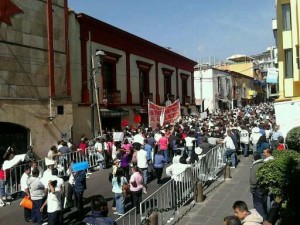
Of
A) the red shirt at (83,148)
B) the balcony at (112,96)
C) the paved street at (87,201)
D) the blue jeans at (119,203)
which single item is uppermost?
the balcony at (112,96)

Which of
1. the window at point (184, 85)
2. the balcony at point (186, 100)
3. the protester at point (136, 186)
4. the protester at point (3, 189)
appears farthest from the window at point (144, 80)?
the protester at point (136, 186)

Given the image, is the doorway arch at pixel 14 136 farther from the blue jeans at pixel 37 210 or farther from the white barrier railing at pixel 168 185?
the blue jeans at pixel 37 210

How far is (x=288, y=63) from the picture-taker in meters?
24.4

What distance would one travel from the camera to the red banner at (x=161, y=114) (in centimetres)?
2254

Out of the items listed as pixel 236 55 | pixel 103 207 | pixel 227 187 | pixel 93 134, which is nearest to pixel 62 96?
pixel 93 134

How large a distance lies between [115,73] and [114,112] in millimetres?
2846

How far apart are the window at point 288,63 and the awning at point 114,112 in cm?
1020

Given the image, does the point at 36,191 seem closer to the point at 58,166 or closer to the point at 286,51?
the point at 58,166

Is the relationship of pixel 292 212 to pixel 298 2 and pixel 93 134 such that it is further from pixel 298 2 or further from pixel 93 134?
pixel 298 2

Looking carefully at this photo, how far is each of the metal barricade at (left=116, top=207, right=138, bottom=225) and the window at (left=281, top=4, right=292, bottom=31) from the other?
20417mm

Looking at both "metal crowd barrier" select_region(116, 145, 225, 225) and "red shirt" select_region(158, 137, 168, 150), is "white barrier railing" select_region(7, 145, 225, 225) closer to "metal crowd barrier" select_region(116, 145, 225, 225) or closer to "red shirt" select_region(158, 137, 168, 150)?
"metal crowd barrier" select_region(116, 145, 225, 225)


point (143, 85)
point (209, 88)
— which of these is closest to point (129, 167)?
point (143, 85)

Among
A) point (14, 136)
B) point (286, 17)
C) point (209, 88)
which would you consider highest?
point (286, 17)

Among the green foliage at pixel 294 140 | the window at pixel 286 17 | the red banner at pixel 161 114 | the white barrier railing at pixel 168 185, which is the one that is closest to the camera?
the white barrier railing at pixel 168 185
